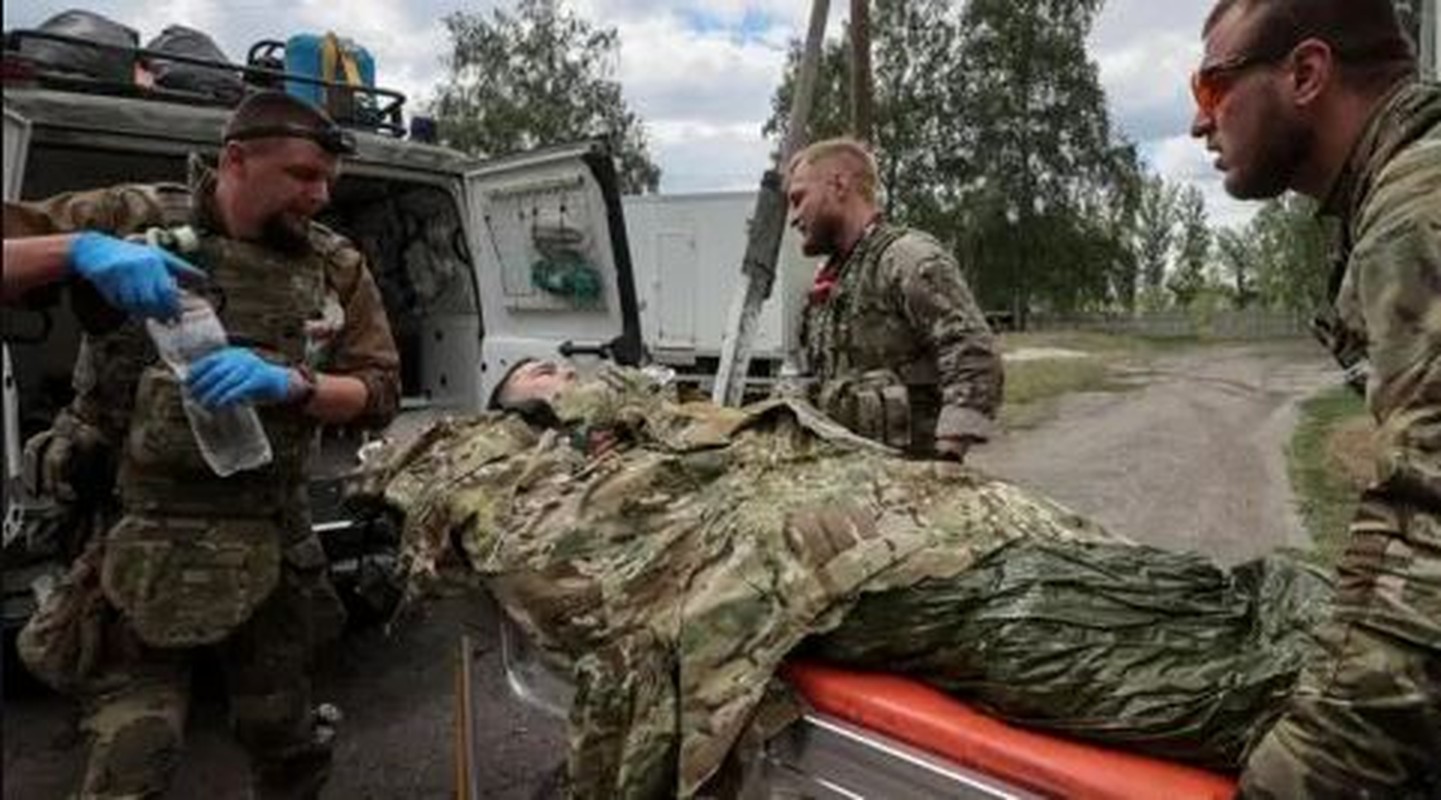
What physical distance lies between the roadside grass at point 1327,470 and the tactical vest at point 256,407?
3.21 metres

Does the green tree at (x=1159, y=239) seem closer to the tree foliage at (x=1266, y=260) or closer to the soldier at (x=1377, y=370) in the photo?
the tree foliage at (x=1266, y=260)

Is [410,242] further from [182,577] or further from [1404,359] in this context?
[1404,359]

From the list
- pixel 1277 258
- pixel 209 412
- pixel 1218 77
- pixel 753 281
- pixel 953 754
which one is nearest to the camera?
pixel 1218 77

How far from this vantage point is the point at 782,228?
5496 millimetres

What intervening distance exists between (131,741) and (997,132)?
4150cm

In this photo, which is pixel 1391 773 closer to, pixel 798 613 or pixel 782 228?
pixel 798 613

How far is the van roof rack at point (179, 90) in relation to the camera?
13.9ft

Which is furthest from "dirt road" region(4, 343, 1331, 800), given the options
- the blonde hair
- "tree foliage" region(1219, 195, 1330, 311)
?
"tree foliage" region(1219, 195, 1330, 311)

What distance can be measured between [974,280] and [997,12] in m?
8.70

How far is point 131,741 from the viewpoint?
2.72 meters

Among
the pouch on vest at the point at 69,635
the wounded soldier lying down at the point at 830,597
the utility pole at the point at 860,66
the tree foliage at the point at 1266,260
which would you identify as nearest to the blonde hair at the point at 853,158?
the wounded soldier lying down at the point at 830,597

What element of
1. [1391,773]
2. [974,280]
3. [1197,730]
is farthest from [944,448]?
[974,280]

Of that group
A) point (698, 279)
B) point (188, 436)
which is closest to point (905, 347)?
point (188, 436)

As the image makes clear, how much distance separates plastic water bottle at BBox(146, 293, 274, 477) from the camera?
8.86 feet
